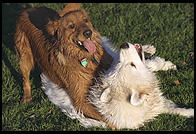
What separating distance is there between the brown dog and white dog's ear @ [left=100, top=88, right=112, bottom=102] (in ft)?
1.41

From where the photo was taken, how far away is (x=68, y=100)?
18.3 feet

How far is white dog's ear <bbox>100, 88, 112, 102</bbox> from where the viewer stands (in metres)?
4.54

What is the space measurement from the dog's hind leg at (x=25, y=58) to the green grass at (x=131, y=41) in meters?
0.15

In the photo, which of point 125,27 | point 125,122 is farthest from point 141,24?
point 125,122

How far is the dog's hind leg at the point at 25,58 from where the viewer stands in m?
5.72

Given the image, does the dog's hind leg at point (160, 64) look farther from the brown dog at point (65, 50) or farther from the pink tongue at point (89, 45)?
the pink tongue at point (89, 45)

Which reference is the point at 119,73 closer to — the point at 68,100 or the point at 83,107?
the point at 83,107

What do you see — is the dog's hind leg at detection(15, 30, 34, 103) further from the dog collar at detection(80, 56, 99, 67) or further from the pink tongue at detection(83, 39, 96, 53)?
the pink tongue at detection(83, 39, 96, 53)

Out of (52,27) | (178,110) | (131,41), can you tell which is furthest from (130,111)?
(131,41)

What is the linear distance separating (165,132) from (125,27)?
2777 millimetres

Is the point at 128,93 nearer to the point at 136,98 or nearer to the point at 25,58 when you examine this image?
the point at 136,98

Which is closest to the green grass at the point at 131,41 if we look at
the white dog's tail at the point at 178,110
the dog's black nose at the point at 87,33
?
the white dog's tail at the point at 178,110

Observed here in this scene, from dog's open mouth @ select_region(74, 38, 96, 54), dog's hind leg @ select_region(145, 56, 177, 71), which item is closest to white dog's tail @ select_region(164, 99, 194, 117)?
dog's hind leg @ select_region(145, 56, 177, 71)

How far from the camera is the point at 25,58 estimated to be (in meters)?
5.83
